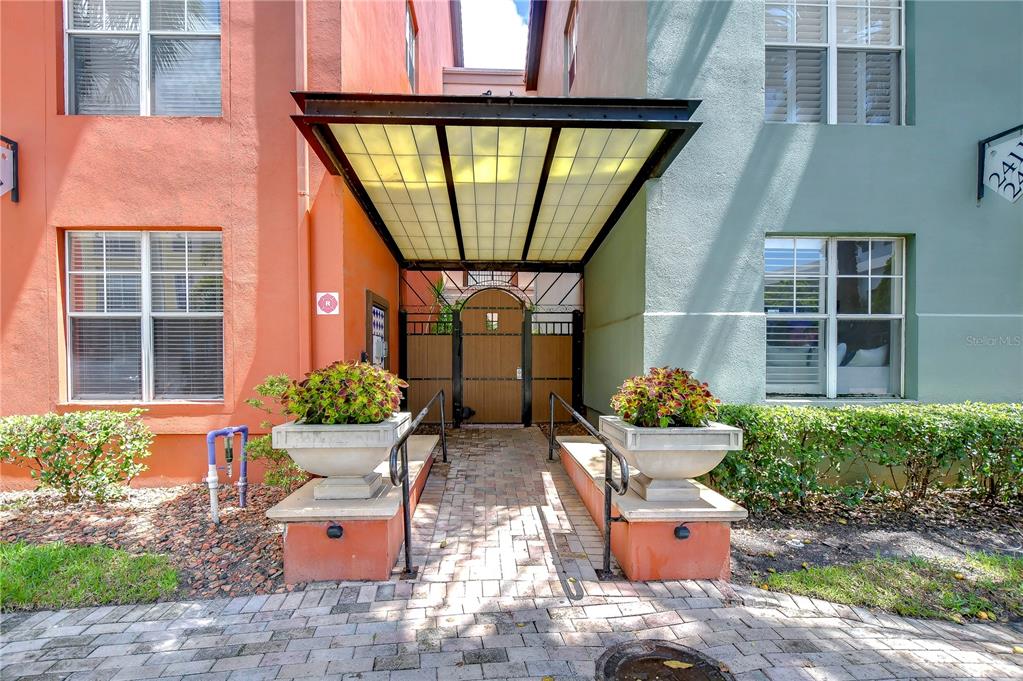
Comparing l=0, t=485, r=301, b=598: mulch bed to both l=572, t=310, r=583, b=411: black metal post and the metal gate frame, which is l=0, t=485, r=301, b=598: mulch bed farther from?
l=572, t=310, r=583, b=411: black metal post

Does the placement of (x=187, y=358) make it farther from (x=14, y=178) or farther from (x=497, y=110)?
(x=497, y=110)

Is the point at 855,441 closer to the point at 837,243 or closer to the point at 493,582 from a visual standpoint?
the point at 837,243

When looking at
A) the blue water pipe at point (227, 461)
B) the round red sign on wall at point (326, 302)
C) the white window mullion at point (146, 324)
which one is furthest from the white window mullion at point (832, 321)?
the white window mullion at point (146, 324)

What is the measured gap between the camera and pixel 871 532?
432cm

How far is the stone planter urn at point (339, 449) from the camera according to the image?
3422mm

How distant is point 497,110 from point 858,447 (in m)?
4.93

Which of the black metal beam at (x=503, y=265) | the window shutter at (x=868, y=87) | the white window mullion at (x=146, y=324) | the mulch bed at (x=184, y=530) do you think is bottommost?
the mulch bed at (x=184, y=530)

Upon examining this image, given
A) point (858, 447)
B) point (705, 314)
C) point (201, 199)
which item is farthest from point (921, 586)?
point (201, 199)

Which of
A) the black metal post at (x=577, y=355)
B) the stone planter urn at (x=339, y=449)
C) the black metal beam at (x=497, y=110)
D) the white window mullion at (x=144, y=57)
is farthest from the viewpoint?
the black metal post at (x=577, y=355)

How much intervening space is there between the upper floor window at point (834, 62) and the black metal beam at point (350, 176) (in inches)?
199

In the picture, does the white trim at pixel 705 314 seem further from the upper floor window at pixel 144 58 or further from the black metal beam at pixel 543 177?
the upper floor window at pixel 144 58

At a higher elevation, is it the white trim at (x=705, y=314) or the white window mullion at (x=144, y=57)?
the white window mullion at (x=144, y=57)

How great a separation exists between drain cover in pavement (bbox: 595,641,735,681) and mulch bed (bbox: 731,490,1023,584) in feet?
3.72

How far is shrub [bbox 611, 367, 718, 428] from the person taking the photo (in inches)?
140
